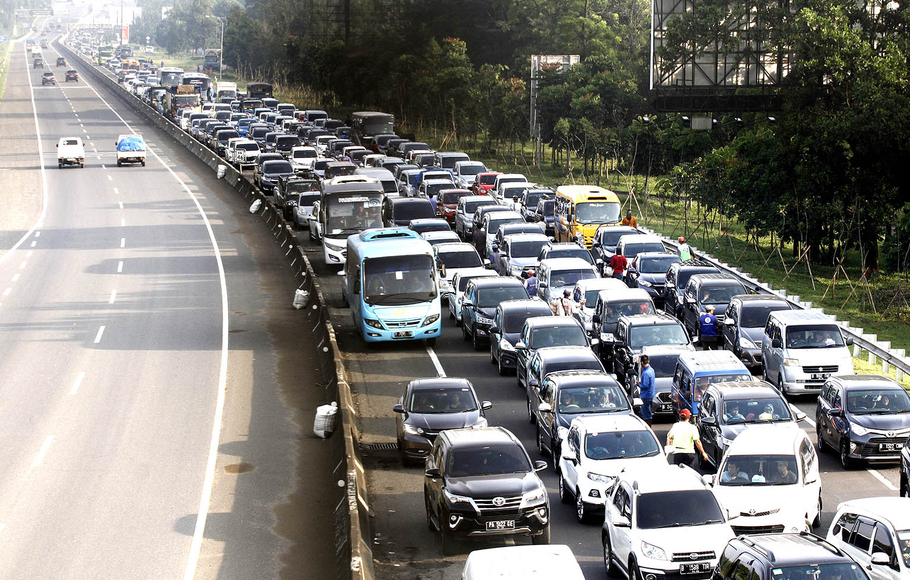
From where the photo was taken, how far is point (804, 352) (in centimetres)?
2692

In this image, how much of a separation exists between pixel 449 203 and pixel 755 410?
3072cm

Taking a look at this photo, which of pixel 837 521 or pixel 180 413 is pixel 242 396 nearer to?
pixel 180 413

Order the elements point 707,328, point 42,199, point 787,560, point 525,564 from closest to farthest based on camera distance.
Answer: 1. point 787,560
2. point 525,564
3. point 707,328
4. point 42,199

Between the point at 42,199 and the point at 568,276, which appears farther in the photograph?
the point at 42,199

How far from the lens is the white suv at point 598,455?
19484mm

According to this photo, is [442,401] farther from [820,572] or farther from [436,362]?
[820,572]

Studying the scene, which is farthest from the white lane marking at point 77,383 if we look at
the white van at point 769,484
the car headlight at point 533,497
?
the white van at point 769,484

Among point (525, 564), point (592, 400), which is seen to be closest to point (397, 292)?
point (592, 400)

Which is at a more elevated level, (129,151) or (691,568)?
(129,151)

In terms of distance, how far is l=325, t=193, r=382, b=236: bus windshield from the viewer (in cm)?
4153

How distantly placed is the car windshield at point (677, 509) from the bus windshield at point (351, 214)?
25450mm

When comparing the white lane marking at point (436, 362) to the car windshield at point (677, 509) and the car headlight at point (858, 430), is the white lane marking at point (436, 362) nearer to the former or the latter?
the car headlight at point (858, 430)

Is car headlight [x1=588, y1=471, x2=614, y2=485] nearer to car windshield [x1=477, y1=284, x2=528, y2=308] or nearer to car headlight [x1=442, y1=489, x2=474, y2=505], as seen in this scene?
car headlight [x1=442, y1=489, x2=474, y2=505]

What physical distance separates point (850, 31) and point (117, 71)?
515 feet
